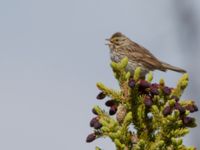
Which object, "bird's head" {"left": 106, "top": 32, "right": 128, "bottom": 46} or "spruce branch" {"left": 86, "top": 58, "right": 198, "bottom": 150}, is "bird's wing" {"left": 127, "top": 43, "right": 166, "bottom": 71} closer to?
"bird's head" {"left": 106, "top": 32, "right": 128, "bottom": 46}

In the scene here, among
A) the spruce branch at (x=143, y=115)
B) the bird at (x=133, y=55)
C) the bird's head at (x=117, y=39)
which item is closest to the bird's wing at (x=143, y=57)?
the bird at (x=133, y=55)

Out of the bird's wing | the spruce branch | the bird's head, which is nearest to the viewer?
the spruce branch

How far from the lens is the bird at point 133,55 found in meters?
12.4

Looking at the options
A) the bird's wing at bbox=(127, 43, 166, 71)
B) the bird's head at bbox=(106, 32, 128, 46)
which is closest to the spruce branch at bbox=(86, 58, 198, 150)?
the bird's wing at bbox=(127, 43, 166, 71)

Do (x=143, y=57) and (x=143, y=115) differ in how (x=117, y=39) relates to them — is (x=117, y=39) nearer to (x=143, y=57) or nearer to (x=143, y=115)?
(x=143, y=57)

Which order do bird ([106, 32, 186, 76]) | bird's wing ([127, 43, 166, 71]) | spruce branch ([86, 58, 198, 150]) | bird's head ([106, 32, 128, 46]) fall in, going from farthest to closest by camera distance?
bird's head ([106, 32, 128, 46]) < bird's wing ([127, 43, 166, 71]) < bird ([106, 32, 186, 76]) < spruce branch ([86, 58, 198, 150])

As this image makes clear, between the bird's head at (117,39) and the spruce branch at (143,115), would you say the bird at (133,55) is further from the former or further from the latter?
the spruce branch at (143,115)

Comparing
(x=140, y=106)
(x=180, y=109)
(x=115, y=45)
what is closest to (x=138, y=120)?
(x=140, y=106)

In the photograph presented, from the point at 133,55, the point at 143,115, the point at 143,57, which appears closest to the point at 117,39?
the point at 133,55

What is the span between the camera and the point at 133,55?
13.0m

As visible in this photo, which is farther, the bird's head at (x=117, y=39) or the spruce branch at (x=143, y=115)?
the bird's head at (x=117, y=39)

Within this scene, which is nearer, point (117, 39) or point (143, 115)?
point (143, 115)

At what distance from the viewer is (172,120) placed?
5465mm

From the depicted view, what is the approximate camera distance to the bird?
12383mm
